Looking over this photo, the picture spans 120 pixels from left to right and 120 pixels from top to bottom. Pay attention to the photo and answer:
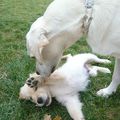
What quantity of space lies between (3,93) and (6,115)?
366 mm

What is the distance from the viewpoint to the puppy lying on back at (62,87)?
10.6 feet

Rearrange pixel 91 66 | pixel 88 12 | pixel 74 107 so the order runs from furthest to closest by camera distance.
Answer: pixel 91 66 < pixel 74 107 < pixel 88 12

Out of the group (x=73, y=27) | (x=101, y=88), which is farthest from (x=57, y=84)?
(x=73, y=27)

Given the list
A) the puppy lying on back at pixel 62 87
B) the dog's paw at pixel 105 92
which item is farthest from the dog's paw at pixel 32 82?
the dog's paw at pixel 105 92

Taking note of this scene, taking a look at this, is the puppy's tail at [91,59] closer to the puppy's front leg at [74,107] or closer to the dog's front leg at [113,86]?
the dog's front leg at [113,86]

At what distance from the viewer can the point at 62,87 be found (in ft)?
11.0

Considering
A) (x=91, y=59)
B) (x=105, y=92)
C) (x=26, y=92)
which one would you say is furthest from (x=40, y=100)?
(x=91, y=59)

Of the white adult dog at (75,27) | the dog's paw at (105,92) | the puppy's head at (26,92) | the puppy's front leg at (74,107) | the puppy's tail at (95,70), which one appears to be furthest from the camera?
the puppy's tail at (95,70)

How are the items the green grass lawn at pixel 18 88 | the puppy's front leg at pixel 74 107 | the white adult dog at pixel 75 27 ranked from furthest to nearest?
1. the green grass lawn at pixel 18 88
2. the puppy's front leg at pixel 74 107
3. the white adult dog at pixel 75 27

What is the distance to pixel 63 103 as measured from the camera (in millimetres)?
3299

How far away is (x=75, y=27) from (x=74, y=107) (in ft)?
2.35

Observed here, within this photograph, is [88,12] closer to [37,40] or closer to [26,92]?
[37,40]

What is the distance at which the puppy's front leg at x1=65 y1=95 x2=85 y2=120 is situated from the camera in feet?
10.1

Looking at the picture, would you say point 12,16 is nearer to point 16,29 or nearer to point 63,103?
point 16,29
